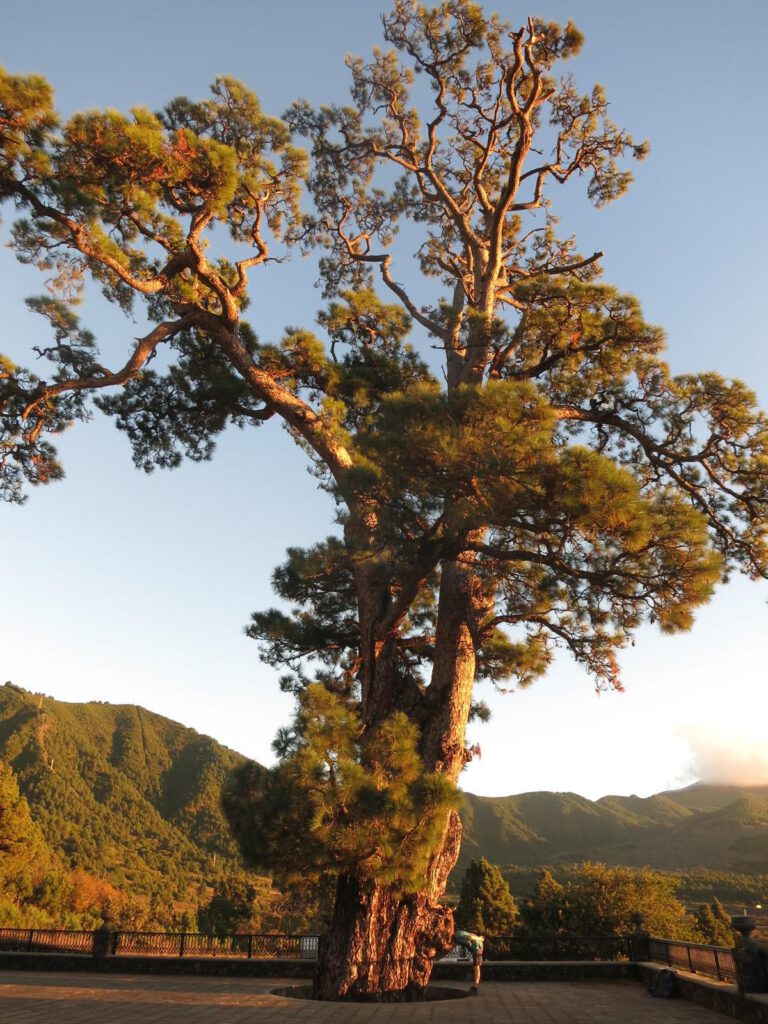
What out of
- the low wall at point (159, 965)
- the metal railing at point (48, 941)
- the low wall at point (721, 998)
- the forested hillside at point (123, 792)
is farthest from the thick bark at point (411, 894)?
the forested hillside at point (123, 792)

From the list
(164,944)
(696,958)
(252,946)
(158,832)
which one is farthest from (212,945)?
(158,832)

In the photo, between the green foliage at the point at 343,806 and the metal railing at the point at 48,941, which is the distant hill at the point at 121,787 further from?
the green foliage at the point at 343,806

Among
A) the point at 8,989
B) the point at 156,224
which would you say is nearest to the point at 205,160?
the point at 156,224

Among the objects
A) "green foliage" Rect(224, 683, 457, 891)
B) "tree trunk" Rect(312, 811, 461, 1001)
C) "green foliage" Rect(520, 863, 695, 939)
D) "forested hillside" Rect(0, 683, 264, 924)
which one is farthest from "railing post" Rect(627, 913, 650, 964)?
"forested hillside" Rect(0, 683, 264, 924)

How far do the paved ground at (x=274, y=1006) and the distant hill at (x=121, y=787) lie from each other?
2276 inches

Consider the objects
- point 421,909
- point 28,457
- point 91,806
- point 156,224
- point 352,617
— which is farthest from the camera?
point 91,806

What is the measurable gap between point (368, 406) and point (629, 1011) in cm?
780

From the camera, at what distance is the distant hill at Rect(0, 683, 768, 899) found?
227ft

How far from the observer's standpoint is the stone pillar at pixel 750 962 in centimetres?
Result: 664

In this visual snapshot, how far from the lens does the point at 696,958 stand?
8844 millimetres

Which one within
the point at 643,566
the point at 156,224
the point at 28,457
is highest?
the point at 156,224

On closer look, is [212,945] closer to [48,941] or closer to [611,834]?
[48,941]

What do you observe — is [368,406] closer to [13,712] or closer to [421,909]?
[421,909]

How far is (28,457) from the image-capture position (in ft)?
30.2
